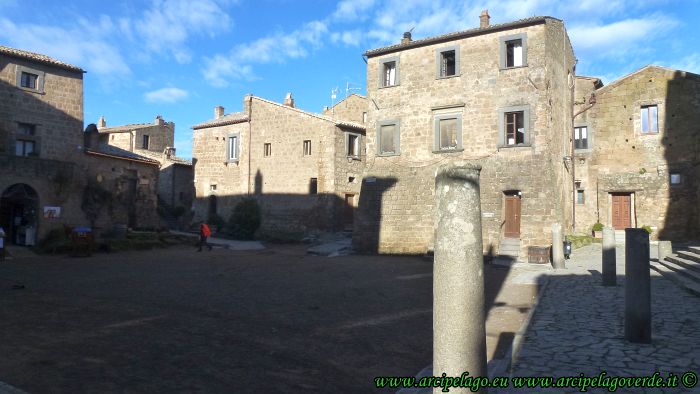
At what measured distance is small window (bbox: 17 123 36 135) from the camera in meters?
19.6

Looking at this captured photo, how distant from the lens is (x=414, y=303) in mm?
9180

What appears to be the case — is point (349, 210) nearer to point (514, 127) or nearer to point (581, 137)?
point (514, 127)

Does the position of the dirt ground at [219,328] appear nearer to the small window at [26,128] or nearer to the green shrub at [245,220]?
the small window at [26,128]

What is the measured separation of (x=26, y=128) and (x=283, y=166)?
12.6 m

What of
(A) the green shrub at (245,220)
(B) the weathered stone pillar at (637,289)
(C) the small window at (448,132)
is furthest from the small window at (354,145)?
(B) the weathered stone pillar at (637,289)

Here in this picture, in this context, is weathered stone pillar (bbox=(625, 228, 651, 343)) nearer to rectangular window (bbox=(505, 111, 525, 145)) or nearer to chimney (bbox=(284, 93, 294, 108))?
rectangular window (bbox=(505, 111, 525, 145))

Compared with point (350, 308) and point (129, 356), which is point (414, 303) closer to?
point (350, 308)

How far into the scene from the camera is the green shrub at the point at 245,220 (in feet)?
89.4

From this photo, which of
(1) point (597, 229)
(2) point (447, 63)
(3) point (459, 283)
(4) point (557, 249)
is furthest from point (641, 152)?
(3) point (459, 283)

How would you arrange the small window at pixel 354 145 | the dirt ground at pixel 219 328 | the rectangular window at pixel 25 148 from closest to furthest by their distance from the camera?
the dirt ground at pixel 219 328
the rectangular window at pixel 25 148
the small window at pixel 354 145

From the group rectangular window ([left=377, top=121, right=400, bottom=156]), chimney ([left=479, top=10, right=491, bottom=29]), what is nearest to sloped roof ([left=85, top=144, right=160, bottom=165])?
rectangular window ([left=377, top=121, right=400, bottom=156])

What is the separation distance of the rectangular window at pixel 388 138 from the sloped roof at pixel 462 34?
3.39 metres

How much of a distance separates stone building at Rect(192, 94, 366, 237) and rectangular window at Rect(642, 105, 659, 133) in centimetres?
1454

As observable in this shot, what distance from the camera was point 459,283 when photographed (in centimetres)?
305
